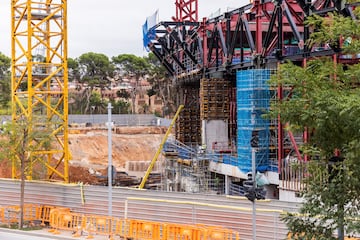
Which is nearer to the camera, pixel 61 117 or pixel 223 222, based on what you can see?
pixel 223 222

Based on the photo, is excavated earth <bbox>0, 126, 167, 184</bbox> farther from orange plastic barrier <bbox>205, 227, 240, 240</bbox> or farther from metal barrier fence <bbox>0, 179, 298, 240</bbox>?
orange plastic barrier <bbox>205, 227, 240, 240</bbox>

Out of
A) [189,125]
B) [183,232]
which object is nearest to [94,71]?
[189,125]

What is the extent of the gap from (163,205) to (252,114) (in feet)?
46.3

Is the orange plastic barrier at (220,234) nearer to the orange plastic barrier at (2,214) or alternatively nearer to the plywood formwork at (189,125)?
the orange plastic barrier at (2,214)

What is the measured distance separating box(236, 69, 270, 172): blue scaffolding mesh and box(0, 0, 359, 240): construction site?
0.07m

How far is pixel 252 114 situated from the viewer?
3234 centimetres

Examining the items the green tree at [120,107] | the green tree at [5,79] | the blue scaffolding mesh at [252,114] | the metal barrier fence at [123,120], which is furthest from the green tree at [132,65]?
the blue scaffolding mesh at [252,114]

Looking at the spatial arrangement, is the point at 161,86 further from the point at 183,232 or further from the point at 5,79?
the point at 183,232

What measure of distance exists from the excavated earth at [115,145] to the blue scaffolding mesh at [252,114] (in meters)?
29.7

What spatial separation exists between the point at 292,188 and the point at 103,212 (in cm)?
1012

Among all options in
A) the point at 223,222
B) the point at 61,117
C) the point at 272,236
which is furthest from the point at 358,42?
the point at 61,117

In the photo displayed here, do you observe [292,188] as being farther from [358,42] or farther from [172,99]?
[172,99]

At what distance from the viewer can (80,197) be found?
22.2m

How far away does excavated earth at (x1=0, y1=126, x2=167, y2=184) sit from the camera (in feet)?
225
